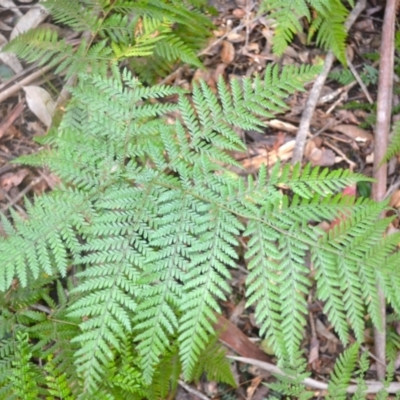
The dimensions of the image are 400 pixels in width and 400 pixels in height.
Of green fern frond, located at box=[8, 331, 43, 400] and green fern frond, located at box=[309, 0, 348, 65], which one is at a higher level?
green fern frond, located at box=[309, 0, 348, 65]

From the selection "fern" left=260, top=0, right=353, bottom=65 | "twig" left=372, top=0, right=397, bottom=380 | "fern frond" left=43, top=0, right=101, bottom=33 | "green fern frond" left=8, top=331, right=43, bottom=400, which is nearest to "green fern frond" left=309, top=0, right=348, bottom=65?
"fern" left=260, top=0, right=353, bottom=65

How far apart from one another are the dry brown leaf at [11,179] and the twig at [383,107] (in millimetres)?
2426

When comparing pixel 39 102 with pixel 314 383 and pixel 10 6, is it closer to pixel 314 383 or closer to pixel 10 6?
pixel 10 6

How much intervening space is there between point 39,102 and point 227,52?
4.75ft

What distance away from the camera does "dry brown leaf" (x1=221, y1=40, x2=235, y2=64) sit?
12.2ft

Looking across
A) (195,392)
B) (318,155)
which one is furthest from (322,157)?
(195,392)

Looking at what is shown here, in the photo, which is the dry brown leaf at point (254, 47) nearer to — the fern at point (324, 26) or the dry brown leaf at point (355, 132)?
the fern at point (324, 26)

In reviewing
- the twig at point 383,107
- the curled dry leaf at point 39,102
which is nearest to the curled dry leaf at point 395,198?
the twig at point 383,107

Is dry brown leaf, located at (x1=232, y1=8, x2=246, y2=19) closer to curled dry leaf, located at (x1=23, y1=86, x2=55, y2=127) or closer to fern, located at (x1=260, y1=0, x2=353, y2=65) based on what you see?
fern, located at (x1=260, y1=0, x2=353, y2=65)

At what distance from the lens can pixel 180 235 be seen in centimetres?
234

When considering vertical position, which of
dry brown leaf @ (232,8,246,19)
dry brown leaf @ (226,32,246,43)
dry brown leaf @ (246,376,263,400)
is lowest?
dry brown leaf @ (246,376,263,400)

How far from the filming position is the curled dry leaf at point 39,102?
11.0 feet

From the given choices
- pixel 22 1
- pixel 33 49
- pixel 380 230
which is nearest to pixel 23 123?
pixel 33 49

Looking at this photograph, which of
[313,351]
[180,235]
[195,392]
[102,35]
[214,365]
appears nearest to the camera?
[180,235]
